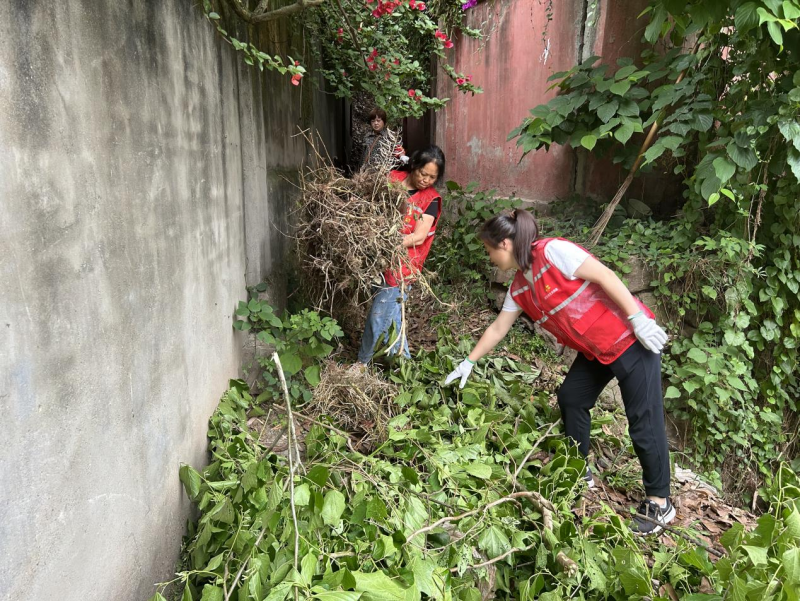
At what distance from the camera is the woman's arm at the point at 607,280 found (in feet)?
7.69

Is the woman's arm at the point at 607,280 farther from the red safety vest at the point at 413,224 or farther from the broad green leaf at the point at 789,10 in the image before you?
the broad green leaf at the point at 789,10

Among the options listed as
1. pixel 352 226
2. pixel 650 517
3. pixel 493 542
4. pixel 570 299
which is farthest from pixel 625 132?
pixel 493 542

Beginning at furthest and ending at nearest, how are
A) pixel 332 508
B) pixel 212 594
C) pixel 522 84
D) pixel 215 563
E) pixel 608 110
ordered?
pixel 522 84
pixel 608 110
pixel 332 508
pixel 215 563
pixel 212 594

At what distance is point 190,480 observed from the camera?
77.9 inches

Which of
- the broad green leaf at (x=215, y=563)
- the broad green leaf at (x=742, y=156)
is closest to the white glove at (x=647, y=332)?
the broad green leaf at (x=742, y=156)

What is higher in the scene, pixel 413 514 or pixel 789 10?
pixel 789 10

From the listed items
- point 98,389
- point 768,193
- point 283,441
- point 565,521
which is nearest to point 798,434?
point 768,193

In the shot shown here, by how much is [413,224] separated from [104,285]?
1998 mm

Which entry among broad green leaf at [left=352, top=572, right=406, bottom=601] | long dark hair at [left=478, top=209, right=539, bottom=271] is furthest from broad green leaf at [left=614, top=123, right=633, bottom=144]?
broad green leaf at [left=352, top=572, right=406, bottom=601]

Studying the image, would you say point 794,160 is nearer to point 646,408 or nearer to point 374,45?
point 646,408

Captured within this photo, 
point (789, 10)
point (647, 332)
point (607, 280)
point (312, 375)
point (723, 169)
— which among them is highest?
point (789, 10)

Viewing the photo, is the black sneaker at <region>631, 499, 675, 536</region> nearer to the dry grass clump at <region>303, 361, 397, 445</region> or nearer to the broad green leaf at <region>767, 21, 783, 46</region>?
the dry grass clump at <region>303, 361, 397, 445</region>

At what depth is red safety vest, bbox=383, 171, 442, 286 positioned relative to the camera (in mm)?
3029

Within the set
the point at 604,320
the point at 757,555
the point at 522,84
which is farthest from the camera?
the point at 522,84
